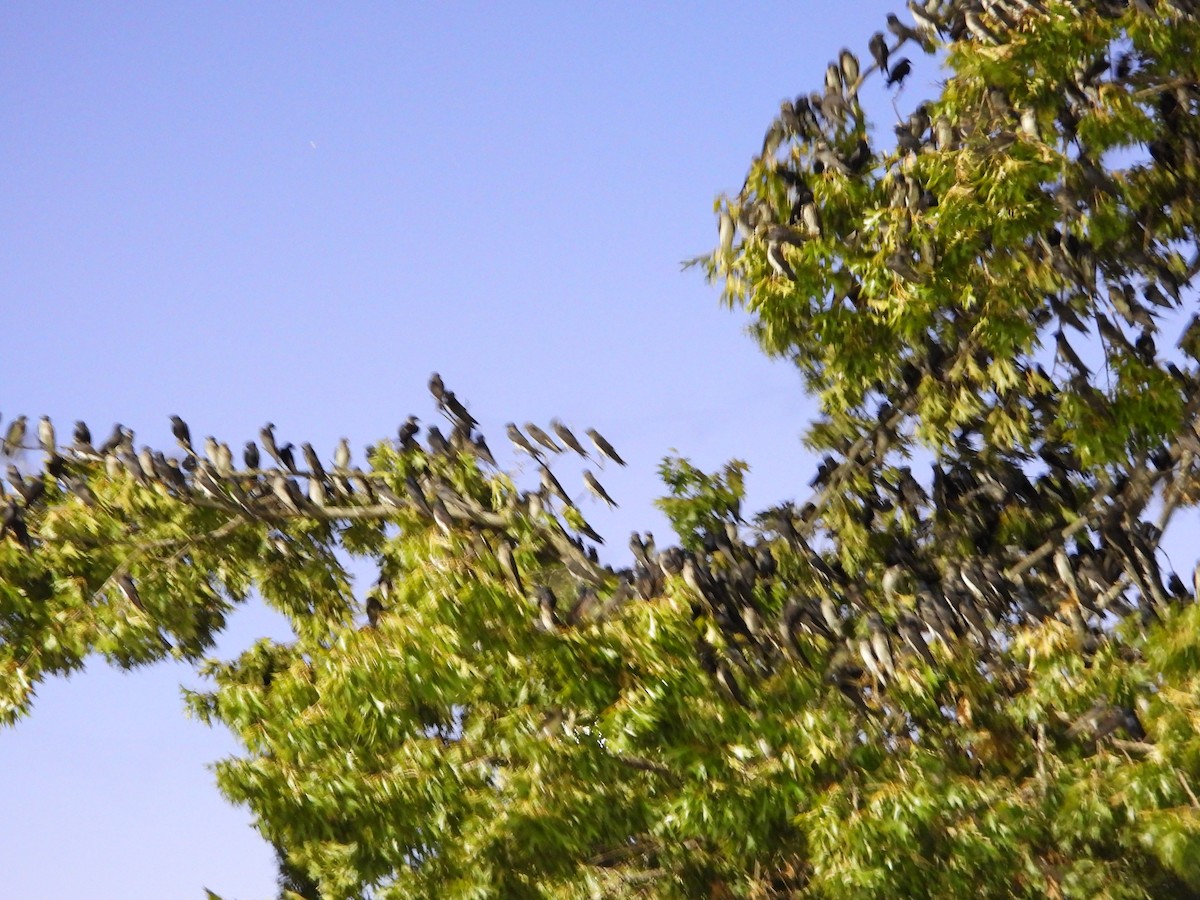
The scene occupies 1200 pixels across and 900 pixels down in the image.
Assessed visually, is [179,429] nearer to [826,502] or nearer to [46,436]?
[46,436]

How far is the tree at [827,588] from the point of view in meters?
8.16

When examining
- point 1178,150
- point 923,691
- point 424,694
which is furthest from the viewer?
point 1178,150

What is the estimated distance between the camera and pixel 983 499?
10.7 meters

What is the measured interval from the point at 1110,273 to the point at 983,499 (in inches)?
74.1

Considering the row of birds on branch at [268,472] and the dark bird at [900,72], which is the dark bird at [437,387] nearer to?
the row of birds on branch at [268,472]

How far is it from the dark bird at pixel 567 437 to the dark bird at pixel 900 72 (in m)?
3.47

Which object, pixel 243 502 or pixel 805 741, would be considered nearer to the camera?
pixel 805 741

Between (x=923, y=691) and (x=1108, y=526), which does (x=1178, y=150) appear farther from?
(x=923, y=691)

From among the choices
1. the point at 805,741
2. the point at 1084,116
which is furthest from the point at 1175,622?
the point at 1084,116

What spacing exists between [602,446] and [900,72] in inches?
138

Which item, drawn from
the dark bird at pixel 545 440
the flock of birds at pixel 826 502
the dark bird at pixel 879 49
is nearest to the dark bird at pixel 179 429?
the flock of birds at pixel 826 502

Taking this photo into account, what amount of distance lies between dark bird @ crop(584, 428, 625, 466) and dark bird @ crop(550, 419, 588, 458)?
111mm

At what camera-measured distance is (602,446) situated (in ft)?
33.4

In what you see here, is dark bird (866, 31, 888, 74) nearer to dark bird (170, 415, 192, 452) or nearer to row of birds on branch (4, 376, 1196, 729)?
row of birds on branch (4, 376, 1196, 729)
